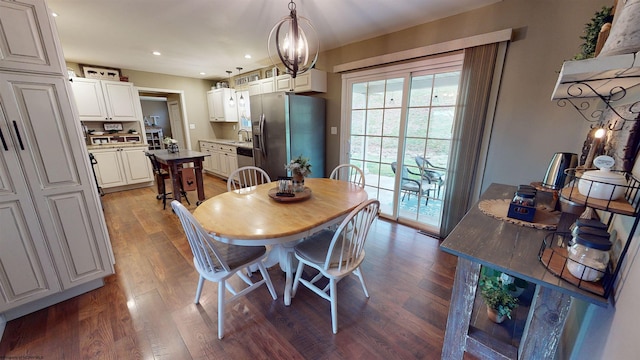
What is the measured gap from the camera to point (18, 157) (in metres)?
1.44

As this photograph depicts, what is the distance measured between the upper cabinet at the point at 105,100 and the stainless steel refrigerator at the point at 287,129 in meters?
2.84

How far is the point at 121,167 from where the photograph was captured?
175 inches

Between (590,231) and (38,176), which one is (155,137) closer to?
(38,176)

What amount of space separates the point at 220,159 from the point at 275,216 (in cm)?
428

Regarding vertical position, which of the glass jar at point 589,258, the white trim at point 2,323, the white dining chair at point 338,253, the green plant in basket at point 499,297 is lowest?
the white trim at point 2,323

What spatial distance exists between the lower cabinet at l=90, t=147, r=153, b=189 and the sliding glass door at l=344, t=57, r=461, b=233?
4.26 m

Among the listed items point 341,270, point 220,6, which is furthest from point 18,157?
point 341,270

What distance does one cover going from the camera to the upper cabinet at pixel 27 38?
1.33 m

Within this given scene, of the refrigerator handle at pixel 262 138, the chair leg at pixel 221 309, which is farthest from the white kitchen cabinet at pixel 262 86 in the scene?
the chair leg at pixel 221 309

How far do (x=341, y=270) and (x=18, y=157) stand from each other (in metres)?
2.17

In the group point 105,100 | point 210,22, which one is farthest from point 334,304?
point 105,100

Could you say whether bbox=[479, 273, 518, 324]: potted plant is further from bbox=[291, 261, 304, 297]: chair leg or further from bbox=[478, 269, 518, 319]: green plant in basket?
bbox=[291, 261, 304, 297]: chair leg

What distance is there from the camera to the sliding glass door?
99.8 inches

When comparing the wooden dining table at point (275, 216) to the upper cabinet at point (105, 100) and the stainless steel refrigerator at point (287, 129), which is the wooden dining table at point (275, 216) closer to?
the stainless steel refrigerator at point (287, 129)
